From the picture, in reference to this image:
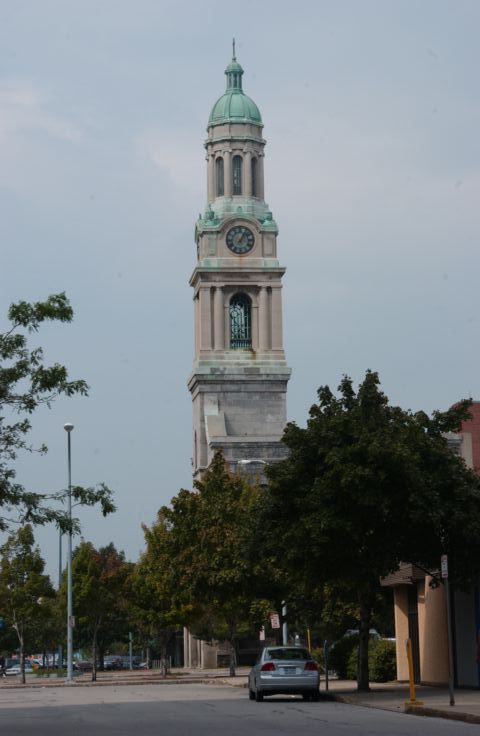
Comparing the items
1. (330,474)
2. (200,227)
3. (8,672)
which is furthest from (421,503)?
(8,672)

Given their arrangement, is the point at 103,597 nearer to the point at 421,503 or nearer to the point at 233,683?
the point at 233,683

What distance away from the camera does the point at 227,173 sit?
94000mm

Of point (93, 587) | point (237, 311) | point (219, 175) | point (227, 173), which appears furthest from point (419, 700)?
point (219, 175)

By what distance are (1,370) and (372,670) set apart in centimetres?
2370

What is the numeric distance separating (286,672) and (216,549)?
17.5 meters

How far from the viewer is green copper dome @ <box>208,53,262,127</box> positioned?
312 feet

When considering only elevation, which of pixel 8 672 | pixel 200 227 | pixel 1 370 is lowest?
pixel 8 672

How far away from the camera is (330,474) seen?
32.7 metres

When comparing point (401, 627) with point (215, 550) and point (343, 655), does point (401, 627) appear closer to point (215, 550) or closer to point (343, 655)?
point (343, 655)

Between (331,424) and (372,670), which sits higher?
(331,424)

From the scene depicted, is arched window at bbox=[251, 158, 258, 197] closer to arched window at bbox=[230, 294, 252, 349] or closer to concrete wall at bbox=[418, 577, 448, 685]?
arched window at bbox=[230, 294, 252, 349]

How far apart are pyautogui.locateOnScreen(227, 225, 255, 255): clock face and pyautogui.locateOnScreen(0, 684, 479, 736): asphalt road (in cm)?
5757

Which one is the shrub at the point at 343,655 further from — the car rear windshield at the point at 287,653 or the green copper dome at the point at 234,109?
the green copper dome at the point at 234,109

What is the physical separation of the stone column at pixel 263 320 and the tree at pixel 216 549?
120 ft
